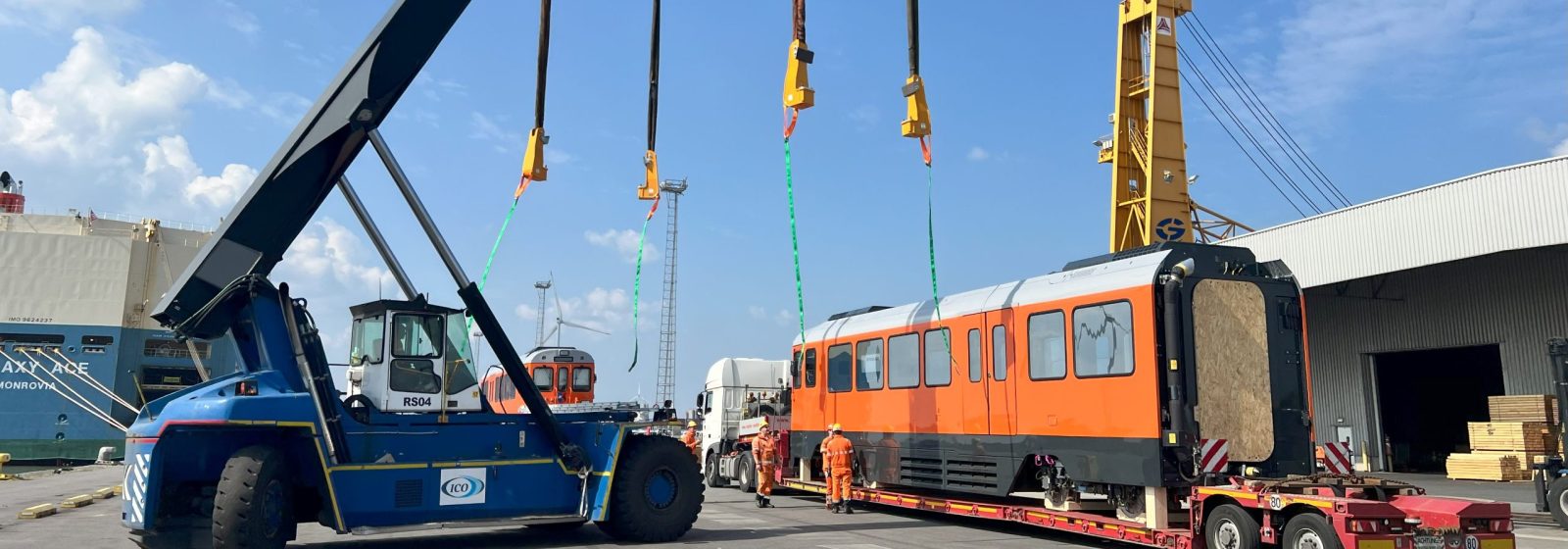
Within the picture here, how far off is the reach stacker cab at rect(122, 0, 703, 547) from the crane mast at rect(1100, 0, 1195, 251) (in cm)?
1802

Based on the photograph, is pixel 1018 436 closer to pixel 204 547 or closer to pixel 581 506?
pixel 581 506

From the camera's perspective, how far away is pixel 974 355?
13750mm

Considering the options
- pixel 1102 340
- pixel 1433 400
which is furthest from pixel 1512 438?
pixel 1102 340

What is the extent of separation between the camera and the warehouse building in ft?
70.5

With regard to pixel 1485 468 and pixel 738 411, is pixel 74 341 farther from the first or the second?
pixel 1485 468

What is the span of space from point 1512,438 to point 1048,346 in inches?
748

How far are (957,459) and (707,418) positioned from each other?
38.0 feet

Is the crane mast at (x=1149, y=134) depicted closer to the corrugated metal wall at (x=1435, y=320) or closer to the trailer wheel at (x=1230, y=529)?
the corrugated metal wall at (x=1435, y=320)

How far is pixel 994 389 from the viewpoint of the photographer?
13.3 metres

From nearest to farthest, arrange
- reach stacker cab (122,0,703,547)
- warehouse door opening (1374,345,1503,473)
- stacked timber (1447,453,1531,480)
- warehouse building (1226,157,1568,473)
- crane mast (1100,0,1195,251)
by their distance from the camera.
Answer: reach stacker cab (122,0,703,547) < warehouse building (1226,157,1568,473) < stacked timber (1447,453,1531,480) < crane mast (1100,0,1195,251) < warehouse door opening (1374,345,1503,473)

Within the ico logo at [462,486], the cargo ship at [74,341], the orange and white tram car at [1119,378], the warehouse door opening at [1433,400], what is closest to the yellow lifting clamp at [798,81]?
the orange and white tram car at [1119,378]

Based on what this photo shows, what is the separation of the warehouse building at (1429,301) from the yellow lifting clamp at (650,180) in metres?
12.4

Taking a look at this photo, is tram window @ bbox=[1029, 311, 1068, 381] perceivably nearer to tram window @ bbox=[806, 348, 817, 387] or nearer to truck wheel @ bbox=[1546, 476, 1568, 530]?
tram window @ bbox=[806, 348, 817, 387]

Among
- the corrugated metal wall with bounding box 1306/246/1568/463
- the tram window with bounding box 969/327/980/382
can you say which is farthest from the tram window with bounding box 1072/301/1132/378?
the corrugated metal wall with bounding box 1306/246/1568/463
